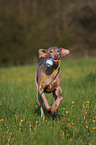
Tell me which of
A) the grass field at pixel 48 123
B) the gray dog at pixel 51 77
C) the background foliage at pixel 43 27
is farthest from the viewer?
the background foliage at pixel 43 27

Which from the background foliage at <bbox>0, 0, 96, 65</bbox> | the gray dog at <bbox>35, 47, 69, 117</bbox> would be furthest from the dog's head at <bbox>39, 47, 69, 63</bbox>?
the background foliage at <bbox>0, 0, 96, 65</bbox>

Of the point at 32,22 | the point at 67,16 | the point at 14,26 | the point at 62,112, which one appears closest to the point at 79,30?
the point at 67,16

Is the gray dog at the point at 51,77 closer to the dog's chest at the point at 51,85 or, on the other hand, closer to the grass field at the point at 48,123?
the dog's chest at the point at 51,85

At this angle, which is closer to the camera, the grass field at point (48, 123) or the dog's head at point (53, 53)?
the grass field at point (48, 123)

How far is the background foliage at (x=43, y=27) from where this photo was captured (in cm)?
3064

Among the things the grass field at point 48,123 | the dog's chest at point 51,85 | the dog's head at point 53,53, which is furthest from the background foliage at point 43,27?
the dog's chest at point 51,85

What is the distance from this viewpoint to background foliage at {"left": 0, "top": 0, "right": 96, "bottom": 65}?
30.6 metres

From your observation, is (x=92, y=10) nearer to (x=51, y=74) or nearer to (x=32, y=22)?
(x=32, y=22)

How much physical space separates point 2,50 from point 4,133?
27555 millimetres

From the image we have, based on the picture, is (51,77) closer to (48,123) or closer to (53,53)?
(53,53)

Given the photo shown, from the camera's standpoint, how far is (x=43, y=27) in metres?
35.4

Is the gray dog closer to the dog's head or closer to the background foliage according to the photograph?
the dog's head

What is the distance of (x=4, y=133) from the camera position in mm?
3660

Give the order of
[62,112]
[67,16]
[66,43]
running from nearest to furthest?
[62,112] → [66,43] → [67,16]
